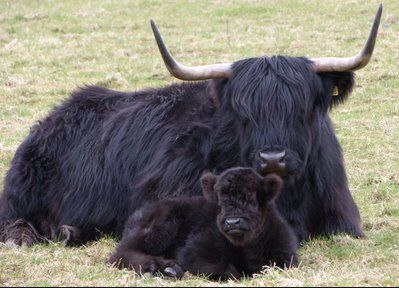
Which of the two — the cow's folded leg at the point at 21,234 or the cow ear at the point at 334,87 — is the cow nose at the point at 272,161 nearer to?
the cow ear at the point at 334,87

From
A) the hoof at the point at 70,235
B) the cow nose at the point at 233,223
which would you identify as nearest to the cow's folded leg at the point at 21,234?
the hoof at the point at 70,235

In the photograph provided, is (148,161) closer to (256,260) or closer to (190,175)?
(190,175)

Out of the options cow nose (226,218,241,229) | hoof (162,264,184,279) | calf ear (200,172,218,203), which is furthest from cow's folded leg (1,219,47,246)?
cow nose (226,218,241,229)

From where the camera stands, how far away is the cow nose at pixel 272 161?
5.84 metres

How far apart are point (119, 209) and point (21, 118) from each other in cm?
577

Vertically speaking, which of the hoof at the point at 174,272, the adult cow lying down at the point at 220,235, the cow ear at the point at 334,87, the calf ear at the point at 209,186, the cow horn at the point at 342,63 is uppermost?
the cow horn at the point at 342,63

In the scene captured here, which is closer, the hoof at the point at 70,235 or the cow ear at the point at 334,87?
the cow ear at the point at 334,87

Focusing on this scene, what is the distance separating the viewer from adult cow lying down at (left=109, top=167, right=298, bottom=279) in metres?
5.11

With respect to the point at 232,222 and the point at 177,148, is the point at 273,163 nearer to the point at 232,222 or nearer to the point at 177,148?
the point at 232,222

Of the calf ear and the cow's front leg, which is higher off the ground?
the calf ear

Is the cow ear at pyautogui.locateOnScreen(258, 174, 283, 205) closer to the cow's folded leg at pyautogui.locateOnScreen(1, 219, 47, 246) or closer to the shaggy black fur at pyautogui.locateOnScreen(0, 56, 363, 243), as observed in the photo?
the shaggy black fur at pyautogui.locateOnScreen(0, 56, 363, 243)

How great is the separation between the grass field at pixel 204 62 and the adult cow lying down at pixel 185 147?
1.28 feet

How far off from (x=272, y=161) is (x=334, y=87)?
1.28m

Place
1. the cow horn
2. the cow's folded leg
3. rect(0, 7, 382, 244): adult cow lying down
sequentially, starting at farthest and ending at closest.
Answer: the cow's folded leg
the cow horn
rect(0, 7, 382, 244): adult cow lying down
